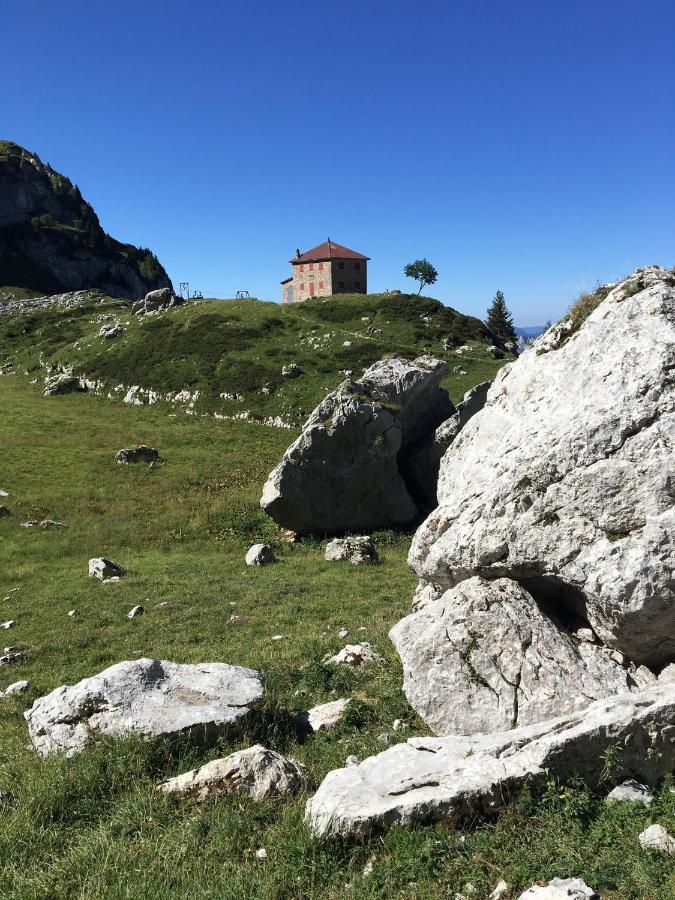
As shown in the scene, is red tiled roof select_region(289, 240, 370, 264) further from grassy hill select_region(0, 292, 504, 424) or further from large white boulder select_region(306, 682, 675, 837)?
large white boulder select_region(306, 682, 675, 837)

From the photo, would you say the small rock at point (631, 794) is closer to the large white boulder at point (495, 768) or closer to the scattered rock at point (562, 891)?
the large white boulder at point (495, 768)

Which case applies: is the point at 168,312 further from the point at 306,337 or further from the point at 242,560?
the point at 242,560

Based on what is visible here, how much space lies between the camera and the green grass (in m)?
6.52

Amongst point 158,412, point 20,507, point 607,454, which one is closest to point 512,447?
point 607,454

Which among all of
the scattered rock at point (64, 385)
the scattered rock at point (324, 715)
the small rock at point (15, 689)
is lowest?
the small rock at point (15, 689)

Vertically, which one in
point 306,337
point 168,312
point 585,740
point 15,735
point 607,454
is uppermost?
point 168,312

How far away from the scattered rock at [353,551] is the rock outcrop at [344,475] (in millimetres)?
2835

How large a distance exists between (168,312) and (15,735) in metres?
98.2

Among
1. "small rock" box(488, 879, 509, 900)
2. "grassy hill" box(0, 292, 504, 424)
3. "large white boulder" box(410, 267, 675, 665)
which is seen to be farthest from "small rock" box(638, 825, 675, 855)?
"grassy hill" box(0, 292, 504, 424)

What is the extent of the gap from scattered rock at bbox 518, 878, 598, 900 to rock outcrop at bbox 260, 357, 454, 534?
74.3ft

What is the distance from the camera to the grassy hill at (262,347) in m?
63.0

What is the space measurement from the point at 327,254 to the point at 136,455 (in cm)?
9778

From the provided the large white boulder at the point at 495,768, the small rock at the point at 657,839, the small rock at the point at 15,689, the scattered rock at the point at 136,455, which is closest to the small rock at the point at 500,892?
the large white boulder at the point at 495,768

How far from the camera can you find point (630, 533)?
33.7 feet
